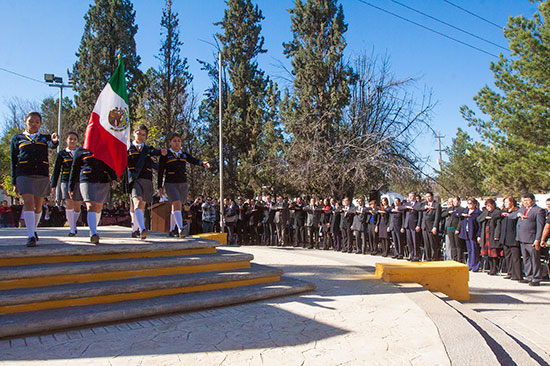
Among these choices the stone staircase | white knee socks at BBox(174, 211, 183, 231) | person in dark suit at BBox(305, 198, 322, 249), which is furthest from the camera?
person in dark suit at BBox(305, 198, 322, 249)

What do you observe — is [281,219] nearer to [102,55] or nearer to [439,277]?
[439,277]

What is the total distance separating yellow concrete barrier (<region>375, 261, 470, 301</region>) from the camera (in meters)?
6.82

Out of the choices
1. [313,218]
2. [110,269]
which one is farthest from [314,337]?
[313,218]

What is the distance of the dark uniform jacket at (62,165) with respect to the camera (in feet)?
23.6

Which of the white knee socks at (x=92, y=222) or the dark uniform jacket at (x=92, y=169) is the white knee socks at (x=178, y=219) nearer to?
the dark uniform jacket at (x=92, y=169)

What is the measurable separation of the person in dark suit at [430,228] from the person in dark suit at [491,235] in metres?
1.24

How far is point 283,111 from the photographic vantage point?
22078mm

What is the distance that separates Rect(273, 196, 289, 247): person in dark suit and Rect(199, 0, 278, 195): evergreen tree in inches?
376

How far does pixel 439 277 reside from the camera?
6.86m

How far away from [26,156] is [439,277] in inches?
272

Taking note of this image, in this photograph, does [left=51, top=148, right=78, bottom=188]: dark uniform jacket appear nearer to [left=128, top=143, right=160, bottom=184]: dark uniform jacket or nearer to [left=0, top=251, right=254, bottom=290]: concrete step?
[left=128, top=143, right=160, bottom=184]: dark uniform jacket

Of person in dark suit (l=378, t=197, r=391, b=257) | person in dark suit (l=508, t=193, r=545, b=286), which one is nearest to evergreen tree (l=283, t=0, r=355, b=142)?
person in dark suit (l=378, t=197, r=391, b=257)

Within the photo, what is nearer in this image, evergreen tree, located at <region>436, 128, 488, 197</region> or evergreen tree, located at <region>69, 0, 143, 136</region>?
evergreen tree, located at <region>69, 0, 143, 136</region>

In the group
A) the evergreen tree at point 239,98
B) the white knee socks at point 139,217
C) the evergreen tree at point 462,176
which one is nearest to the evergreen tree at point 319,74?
the evergreen tree at point 239,98
